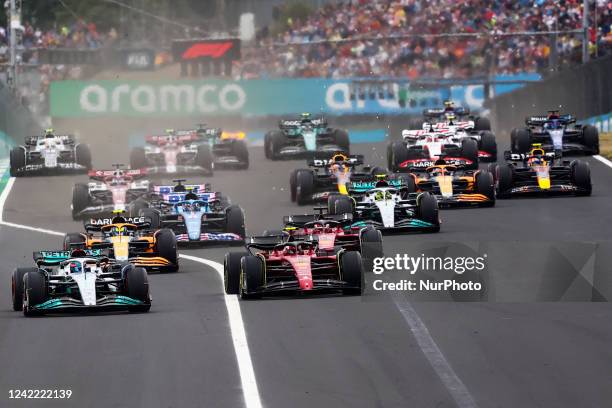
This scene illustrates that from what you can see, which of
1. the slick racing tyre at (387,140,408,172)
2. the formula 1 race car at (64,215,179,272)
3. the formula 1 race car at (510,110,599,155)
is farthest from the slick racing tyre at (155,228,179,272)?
the formula 1 race car at (510,110,599,155)

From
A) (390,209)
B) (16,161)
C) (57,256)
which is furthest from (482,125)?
(57,256)

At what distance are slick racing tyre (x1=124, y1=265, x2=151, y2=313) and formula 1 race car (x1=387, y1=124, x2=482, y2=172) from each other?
777 inches

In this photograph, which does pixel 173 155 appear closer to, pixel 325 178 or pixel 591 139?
pixel 325 178

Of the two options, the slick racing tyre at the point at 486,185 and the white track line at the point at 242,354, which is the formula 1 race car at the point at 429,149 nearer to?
the slick racing tyre at the point at 486,185

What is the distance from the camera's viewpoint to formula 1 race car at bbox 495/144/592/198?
35000mm

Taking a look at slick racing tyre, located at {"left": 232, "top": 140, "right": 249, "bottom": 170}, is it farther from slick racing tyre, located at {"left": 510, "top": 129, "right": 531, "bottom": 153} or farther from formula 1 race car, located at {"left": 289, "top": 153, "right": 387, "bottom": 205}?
formula 1 race car, located at {"left": 289, "top": 153, "right": 387, "bottom": 205}

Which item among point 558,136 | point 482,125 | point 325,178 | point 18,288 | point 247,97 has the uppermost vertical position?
point 247,97

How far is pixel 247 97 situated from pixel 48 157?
15.0 metres

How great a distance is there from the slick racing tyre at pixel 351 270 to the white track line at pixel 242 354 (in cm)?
147

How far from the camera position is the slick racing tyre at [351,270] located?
21.5 meters

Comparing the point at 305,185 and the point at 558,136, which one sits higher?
the point at 558,136

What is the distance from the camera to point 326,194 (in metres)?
35.1

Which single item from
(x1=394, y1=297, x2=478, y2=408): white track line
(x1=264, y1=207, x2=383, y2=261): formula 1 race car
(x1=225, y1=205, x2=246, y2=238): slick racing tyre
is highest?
(x1=264, y1=207, x2=383, y2=261): formula 1 race car

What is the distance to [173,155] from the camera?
43375 millimetres
